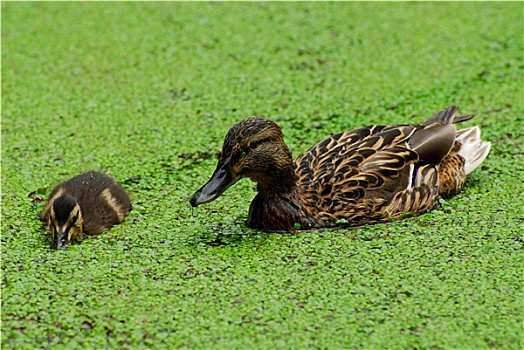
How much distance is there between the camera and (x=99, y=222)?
496cm

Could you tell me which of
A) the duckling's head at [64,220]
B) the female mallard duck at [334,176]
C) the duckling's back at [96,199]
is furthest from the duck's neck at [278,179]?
the duckling's head at [64,220]

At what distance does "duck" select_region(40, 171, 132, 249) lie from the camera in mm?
4754

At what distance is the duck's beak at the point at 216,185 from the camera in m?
4.68

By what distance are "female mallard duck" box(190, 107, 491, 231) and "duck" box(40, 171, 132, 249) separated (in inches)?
24.7

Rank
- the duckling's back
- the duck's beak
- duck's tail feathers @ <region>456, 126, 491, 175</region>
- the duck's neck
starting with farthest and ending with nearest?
duck's tail feathers @ <region>456, 126, 491, 175</region>
the duckling's back
the duck's neck
the duck's beak

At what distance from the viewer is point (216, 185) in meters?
4.71

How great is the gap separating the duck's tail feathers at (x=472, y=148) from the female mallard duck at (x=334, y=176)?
34cm

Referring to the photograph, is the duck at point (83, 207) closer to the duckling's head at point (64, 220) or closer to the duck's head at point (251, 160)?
the duckling's head at point (64, 220)

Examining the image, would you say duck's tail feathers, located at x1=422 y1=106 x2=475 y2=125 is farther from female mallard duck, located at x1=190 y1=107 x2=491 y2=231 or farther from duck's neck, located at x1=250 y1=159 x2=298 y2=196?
duck's neck, located at x1=250 y1=159 x2=298 y2=196

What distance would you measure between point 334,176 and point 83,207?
139 centimetres

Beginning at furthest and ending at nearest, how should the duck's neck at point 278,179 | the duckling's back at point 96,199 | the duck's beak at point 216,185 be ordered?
the duckling's back at point 96,199 < the duck's neck at point 278,179 < the duck's beak at point 216,185

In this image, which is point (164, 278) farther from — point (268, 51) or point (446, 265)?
point (268, 51)

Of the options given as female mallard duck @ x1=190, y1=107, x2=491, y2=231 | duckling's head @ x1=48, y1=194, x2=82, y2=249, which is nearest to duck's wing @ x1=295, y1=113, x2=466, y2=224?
female mallard duck @ x1=190, y1=107, x2=491, y2=231

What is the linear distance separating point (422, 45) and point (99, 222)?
3.64 metres
